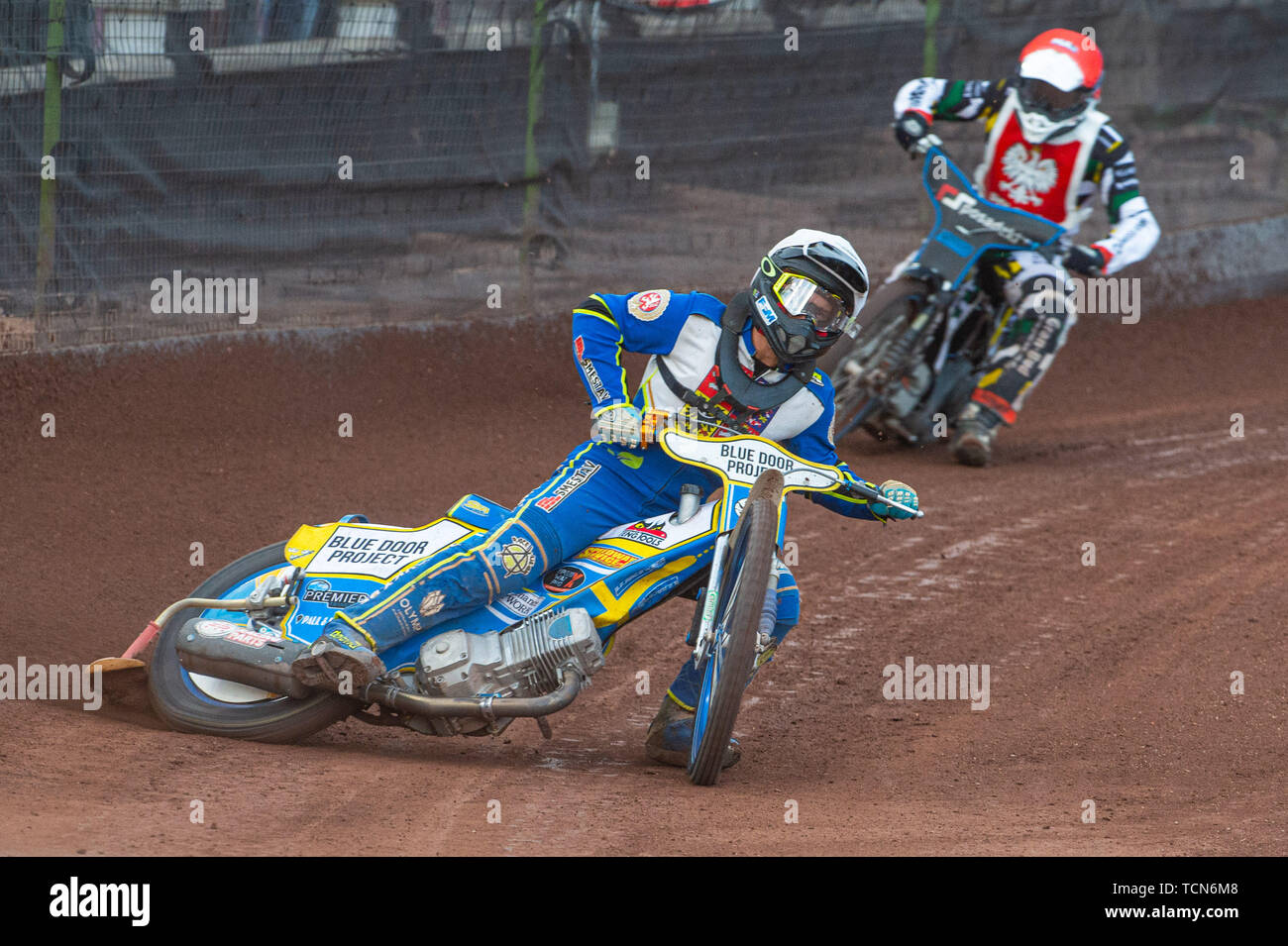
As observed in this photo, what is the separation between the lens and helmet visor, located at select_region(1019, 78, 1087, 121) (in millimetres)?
9492

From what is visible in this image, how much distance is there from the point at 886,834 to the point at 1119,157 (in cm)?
643

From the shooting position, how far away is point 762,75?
11.6m

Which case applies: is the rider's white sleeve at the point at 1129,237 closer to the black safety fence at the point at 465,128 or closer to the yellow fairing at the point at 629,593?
the black safety fence at the point at 465,128

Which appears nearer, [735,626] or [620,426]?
[735,626]

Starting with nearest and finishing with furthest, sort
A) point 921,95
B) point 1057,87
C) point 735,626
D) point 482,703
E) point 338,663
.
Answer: point 735,626, point 338,663, point 482,703, point 1057,87, point 921,95

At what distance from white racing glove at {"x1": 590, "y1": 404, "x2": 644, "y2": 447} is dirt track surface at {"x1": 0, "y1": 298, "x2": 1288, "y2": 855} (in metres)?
1.14

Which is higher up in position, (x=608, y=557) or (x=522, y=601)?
(x=608, y=557)

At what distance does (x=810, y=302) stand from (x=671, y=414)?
0.61 meters

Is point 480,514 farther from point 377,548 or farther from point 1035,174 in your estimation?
point 1035,174

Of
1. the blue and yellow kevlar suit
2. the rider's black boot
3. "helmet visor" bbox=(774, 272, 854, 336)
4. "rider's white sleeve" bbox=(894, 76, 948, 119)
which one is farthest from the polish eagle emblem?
the rider's black boot

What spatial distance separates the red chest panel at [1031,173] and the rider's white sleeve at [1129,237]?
0.37 metres

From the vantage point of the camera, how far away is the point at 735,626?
186 inches

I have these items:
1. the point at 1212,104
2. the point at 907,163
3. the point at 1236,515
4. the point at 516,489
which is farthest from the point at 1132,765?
the point at 1212,104

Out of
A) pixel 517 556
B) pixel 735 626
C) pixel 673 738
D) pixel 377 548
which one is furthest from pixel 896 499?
pixel 377 548
